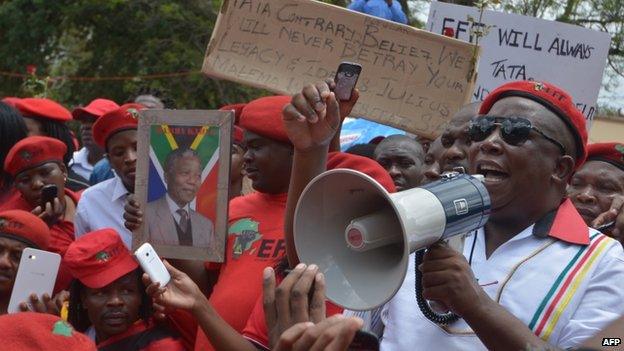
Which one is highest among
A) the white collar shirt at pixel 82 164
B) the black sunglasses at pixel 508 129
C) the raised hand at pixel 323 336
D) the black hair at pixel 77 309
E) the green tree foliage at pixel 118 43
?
the black sunglasses at pixel 508 129

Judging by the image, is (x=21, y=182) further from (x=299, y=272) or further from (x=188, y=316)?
(x=299, y=272)

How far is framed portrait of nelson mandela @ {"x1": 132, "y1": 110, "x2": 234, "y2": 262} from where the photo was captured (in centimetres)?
371

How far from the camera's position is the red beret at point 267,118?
3.76 metres

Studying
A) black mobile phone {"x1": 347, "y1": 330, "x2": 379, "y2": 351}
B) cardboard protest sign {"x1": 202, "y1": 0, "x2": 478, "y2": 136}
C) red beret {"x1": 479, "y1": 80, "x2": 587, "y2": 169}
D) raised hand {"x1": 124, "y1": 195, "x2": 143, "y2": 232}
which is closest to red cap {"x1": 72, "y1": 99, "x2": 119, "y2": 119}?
cardboard protest sign {"x1": 202, "y1": 0, "x2": 478, "y2": 136}

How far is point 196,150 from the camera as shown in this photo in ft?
12.5

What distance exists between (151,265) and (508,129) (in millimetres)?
1161

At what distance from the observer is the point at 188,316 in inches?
159

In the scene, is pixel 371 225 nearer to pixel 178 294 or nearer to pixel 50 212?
pixel 178 294

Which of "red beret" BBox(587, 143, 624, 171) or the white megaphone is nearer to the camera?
the white megaphone

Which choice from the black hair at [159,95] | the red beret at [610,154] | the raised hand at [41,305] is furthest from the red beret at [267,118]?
the black hair at [159,95]

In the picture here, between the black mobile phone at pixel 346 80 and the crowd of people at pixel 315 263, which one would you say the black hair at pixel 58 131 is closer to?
the crowd of people at pixel 315 263

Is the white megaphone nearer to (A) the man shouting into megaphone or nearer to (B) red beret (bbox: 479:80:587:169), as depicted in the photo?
(A) the man shouting into megaphone

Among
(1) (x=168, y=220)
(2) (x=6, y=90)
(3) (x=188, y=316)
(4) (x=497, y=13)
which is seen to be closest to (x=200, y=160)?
(1) (x=168, y=220)

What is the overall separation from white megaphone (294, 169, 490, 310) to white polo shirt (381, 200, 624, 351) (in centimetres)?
32
